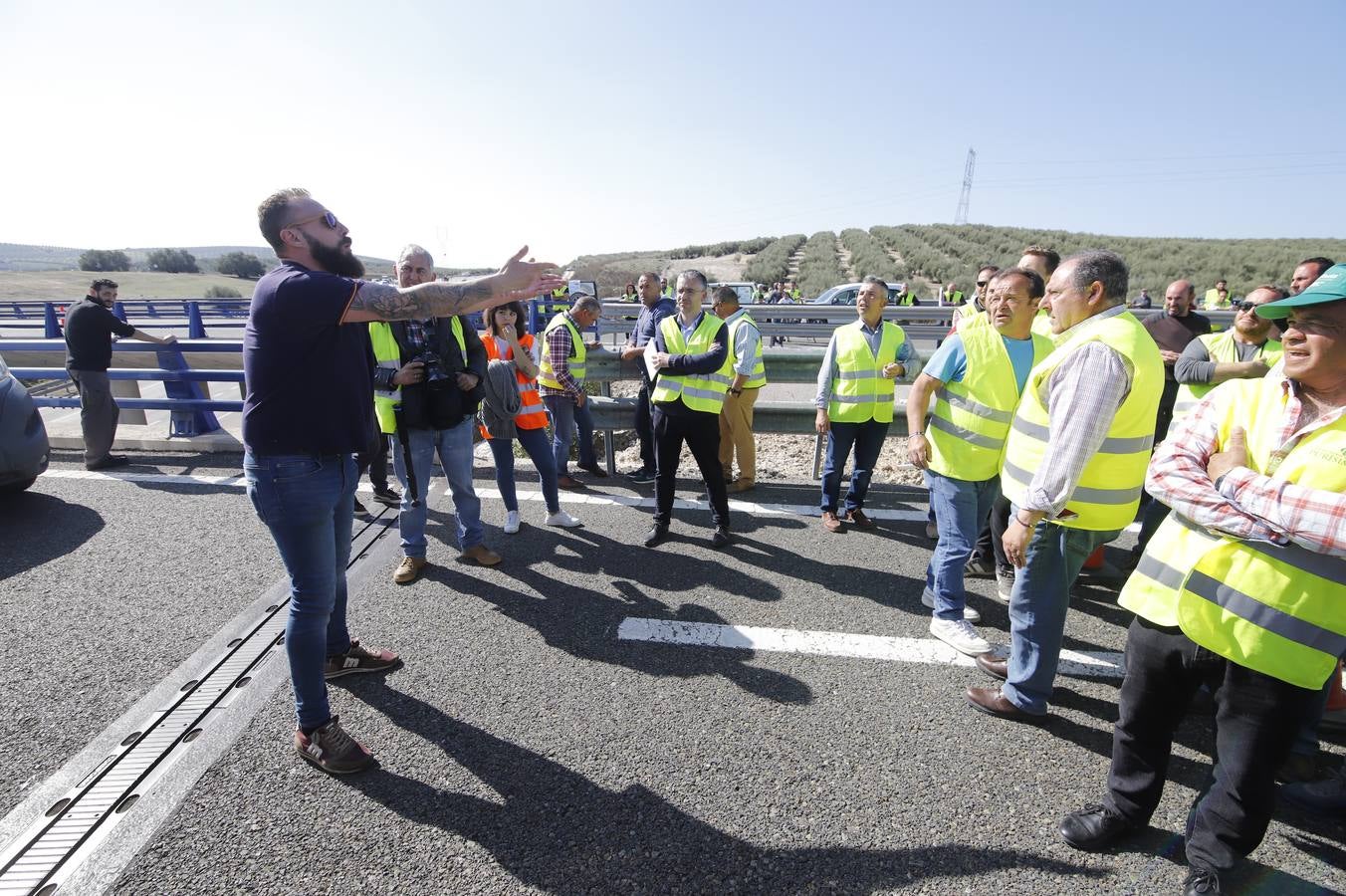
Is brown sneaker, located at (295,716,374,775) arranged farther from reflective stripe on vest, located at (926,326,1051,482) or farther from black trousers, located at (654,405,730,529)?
reflective stripe on vest, located at (926,326,1051,482)

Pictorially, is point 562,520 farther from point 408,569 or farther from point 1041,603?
point 1041,603

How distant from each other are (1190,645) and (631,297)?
1874 cm

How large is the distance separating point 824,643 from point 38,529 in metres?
5.60

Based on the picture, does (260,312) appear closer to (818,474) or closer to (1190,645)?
(1190,645)

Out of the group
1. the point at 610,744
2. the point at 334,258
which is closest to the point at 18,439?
the point at 334,258

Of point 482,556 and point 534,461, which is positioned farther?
point 534,461

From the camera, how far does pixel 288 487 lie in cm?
232

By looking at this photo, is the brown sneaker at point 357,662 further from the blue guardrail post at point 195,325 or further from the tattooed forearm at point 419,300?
the blue guardrail post at point 195,325

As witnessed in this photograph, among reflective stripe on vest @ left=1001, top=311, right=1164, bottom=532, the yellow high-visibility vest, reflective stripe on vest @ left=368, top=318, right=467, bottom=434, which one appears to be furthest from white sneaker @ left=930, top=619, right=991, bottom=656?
reflective stripe on vest @ left=368, top=318, right=467, bottom=434

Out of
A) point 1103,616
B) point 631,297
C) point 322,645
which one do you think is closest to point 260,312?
point 322,645

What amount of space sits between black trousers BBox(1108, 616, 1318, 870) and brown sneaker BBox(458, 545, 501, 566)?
10.9 ft

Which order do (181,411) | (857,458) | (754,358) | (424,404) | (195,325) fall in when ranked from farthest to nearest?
(195,325), (181,411), (754,358), (857,458), (424,404)

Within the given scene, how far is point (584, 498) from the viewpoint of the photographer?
17.9 feet

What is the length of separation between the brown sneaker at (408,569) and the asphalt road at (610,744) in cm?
7
